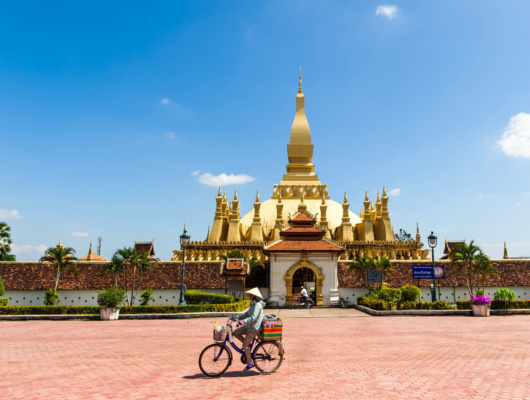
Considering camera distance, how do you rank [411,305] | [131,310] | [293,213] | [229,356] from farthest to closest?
[293,213] → [411,305] → [131,310] → [229,356]

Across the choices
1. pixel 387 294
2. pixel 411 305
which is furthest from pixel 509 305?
pixel 387 294

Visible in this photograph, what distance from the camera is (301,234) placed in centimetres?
3369

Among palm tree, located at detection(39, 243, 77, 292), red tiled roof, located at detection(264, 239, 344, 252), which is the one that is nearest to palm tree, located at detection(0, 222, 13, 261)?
palm tree, located at detection(39, 243, 77, 292)

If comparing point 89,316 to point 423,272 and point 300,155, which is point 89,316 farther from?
point 300,155

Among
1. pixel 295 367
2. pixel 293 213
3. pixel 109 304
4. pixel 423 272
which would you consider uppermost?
pixel 293 213

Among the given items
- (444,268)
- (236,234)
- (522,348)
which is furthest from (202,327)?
(236,234)

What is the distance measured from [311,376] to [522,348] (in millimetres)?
7363

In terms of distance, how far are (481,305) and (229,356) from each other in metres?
19.8

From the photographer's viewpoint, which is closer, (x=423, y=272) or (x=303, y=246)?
(x=423, y=272)

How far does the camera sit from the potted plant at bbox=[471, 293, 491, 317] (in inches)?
922

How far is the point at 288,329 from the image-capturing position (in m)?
17.6

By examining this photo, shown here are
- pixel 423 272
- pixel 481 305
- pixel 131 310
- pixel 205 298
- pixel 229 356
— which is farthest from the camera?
pixel 423 272

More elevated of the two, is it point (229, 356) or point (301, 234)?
point (301, 234)

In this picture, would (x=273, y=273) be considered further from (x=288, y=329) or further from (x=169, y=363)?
(x=169, y=363)
